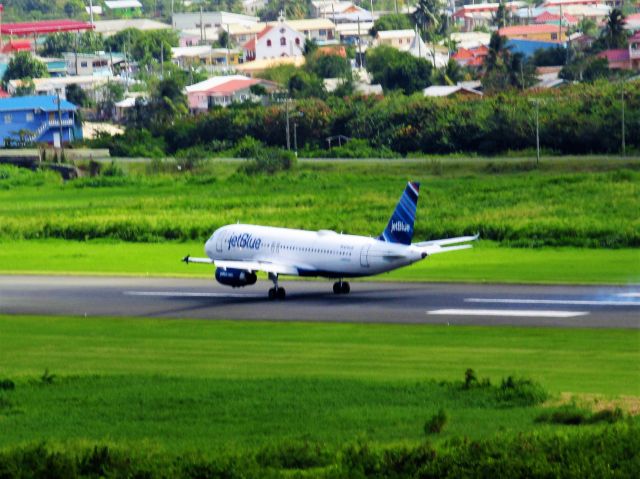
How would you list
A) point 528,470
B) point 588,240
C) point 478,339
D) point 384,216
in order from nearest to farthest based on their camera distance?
1. point 528,470
2. point 478,339
3. point 588,240
4. point 384,216

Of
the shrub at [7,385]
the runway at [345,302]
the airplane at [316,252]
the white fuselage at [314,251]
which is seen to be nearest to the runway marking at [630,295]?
the runway at [345,302]

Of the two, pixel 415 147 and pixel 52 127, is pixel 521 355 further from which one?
pixel 52 127

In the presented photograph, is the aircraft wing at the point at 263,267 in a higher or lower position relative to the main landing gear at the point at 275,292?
higher

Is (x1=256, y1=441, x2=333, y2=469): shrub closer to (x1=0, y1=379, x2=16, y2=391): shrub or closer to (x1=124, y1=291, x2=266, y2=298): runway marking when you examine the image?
(x1=0, y1=379, x2=16, y2=391): shrub

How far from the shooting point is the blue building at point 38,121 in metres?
189

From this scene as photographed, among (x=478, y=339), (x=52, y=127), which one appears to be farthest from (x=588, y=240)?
(x=52, y=127)

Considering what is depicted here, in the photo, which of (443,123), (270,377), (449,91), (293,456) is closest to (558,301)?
(270,377)

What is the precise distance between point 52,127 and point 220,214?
89.4m

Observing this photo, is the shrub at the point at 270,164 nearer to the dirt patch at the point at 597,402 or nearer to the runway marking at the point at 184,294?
the runway marking at the point at 184,294

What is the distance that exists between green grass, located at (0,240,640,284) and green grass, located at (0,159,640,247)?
2.40 meters

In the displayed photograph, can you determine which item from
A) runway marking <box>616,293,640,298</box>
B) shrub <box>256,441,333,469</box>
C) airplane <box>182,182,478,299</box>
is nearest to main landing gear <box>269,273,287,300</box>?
airplane <box>182,182,478,299</box>

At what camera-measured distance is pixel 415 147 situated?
150750 mm

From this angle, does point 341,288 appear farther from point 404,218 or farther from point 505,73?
point 505,73

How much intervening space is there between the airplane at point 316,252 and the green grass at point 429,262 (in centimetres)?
629
